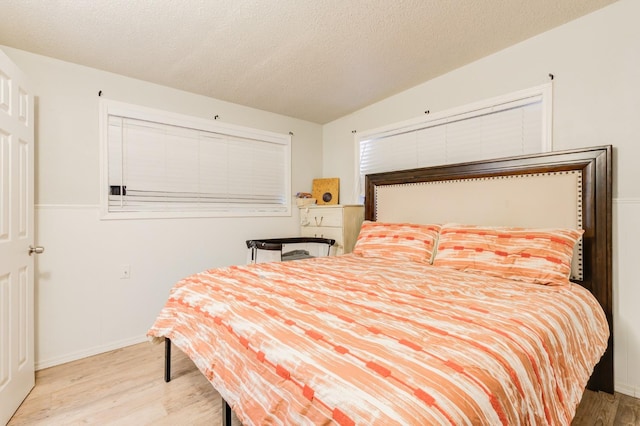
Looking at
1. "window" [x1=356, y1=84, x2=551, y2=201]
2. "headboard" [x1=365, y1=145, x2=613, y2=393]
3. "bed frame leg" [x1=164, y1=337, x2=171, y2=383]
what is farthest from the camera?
"window" [x1=356, y1=84, x2=551, y2=201]

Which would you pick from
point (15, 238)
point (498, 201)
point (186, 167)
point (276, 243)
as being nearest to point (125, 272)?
point (15, 238)

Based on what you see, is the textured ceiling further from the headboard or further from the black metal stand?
the black metal stand

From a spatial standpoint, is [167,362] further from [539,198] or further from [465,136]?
[465,136]

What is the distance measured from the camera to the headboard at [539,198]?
1.85 m

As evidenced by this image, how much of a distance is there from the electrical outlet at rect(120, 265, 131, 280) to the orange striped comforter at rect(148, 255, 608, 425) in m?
1.12

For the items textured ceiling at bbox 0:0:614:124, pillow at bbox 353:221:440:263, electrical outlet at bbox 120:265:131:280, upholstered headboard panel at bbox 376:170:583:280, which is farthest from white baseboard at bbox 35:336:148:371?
upholstered headboard panel at bbox 376:170:583:280

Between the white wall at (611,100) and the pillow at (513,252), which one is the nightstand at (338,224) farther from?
the white wall at (611,100)

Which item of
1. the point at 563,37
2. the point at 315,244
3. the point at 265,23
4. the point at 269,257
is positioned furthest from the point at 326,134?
the point at 563,37

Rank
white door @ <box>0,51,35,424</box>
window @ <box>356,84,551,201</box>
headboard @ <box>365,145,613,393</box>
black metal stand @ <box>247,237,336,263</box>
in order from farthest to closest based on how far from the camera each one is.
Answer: black metal stand @ <box>247,237,336,263</box>, window @ <box>356,84,551,201</box>, headboard @ <box>365,145,613,393</box>, white door @ <box>0,51,35,424</box>

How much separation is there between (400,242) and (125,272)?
238 centimetres

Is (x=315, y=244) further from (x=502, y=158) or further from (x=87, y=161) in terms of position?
(x=87, y=161)

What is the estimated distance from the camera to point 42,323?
229 cm

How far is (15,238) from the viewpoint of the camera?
1.74m

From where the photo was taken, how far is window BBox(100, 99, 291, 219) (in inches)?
104
